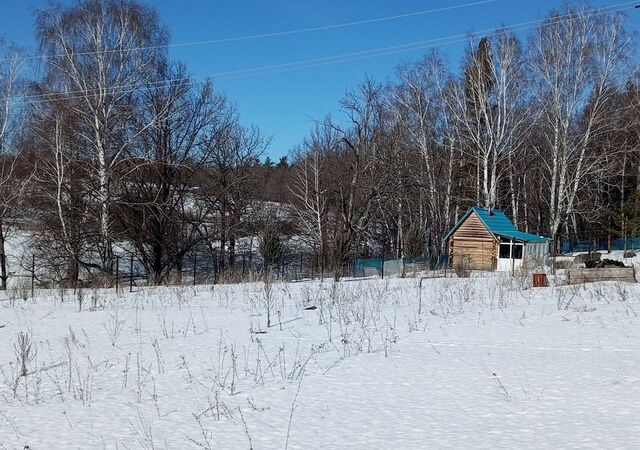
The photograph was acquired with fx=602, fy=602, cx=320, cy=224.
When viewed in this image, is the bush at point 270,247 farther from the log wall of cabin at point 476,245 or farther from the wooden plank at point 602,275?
the wooden plank at point 602,275

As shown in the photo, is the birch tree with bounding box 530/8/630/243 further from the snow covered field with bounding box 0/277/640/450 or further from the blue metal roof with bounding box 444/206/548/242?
the snow covered field with bounding box 0/277/640/450

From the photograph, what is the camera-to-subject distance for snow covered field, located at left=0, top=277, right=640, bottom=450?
5055 mm

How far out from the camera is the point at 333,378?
7090 mm

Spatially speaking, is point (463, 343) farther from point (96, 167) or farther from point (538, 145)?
point (538, 145)

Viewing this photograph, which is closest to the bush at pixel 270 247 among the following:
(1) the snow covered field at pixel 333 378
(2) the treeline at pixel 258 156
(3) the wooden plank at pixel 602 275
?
(2) the treeline at pixel 258 156

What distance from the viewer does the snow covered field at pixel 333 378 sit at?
16.6ft

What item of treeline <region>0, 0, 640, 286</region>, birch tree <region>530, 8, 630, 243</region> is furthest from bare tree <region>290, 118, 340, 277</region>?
birch tree <region>530, 8, 630, 243</region>

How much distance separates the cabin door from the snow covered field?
19109mm

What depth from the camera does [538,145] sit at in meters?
42.1

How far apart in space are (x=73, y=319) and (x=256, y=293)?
520 centimetres

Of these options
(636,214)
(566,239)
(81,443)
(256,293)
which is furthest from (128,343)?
(566,239)

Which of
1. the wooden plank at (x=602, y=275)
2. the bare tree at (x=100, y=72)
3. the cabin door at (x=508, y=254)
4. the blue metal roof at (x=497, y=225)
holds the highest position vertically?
the bare tree at (x=100, y=72)

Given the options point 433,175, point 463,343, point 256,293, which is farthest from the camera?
point 433,175

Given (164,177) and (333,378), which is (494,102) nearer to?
(164,177)
